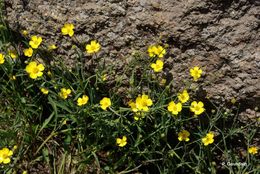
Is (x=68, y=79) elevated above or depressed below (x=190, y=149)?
above

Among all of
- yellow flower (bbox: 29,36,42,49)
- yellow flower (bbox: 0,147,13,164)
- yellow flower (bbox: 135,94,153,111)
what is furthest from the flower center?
yellow flower (bbox: 135,94,153,111)

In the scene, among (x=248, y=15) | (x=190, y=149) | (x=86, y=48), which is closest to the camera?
(x=248, y=15)

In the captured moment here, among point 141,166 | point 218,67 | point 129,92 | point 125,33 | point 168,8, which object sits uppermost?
point 168,8

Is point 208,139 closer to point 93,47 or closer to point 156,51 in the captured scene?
point 156,51

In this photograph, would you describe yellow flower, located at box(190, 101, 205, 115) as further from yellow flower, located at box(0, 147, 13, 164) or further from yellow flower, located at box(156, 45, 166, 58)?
yellow flower, located at box(0, 147, 13, 164)

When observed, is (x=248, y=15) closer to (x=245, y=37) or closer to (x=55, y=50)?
(x=245, y=37)

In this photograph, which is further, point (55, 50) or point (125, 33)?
point (55, 50)

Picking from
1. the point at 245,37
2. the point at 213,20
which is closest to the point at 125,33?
the point at 213,20
